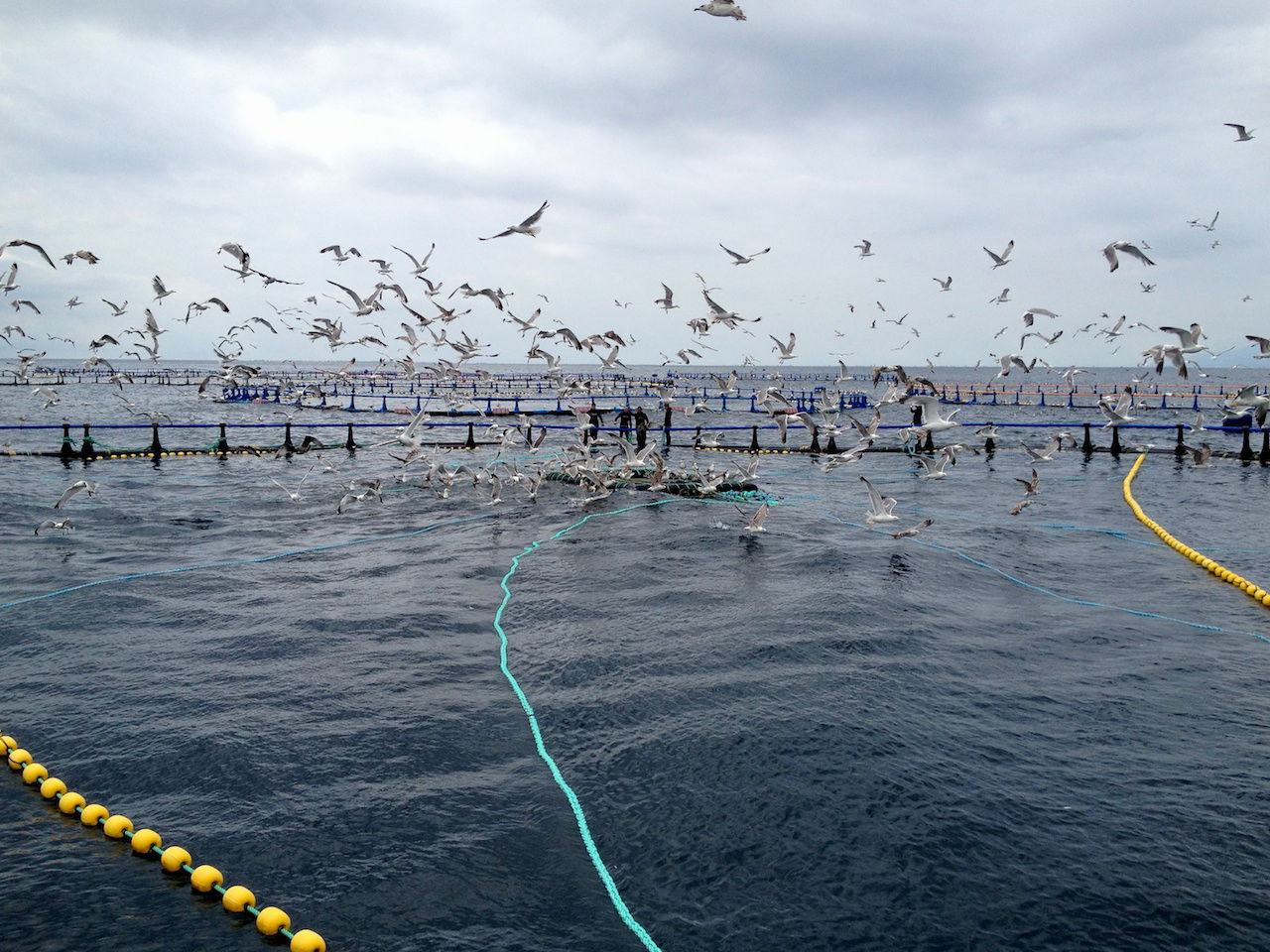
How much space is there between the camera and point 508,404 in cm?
5950

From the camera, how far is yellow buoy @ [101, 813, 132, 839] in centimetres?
614

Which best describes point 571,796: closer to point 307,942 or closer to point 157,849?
point 307,942

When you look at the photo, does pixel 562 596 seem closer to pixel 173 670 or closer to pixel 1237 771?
pixel 173 670

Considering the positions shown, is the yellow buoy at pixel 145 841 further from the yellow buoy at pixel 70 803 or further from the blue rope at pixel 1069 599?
the blue rope at pixel 1069 599

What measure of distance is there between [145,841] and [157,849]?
108 millimetres

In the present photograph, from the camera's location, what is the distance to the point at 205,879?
558 cm

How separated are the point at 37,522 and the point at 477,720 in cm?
1425

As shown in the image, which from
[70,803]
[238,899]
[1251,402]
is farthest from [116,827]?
A: [1251,402]

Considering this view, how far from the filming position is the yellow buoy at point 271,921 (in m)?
5.19

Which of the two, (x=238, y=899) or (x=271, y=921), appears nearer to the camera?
(x=271, y=921)

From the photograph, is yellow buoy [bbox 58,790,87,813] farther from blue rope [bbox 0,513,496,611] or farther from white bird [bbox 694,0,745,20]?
white bird [bbox 694,0,745,20]

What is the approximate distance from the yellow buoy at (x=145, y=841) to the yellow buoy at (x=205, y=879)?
62 centimetres

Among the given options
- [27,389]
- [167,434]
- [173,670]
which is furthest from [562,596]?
[27,389]

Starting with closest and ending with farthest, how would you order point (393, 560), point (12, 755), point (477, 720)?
point (12, 755)
point (477, 720)
point (393, 560)
